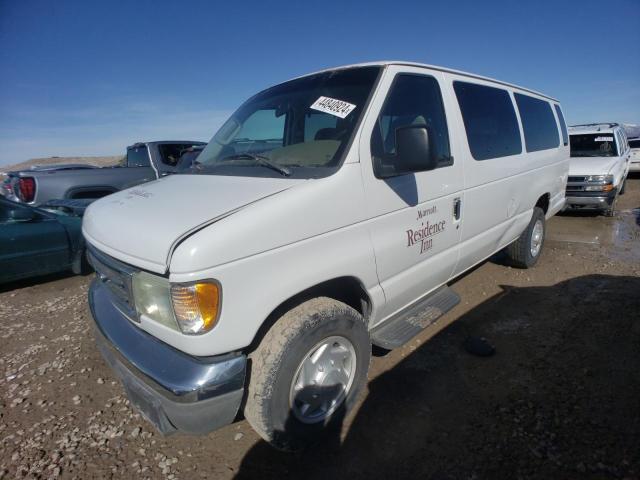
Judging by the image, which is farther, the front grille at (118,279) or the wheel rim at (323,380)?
the wheel rim at (323,380)

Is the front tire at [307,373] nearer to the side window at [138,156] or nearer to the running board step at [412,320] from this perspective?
the running board step at [412,320]

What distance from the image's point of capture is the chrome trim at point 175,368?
1734mm

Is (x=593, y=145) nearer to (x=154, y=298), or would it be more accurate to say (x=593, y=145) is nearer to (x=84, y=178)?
(x=154, y=298)

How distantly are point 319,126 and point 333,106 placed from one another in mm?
188

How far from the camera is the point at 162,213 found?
1983mm

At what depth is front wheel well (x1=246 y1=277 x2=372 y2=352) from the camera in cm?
205

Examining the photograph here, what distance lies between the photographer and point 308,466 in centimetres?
222

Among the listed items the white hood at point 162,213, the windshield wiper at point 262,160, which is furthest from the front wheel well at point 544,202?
the white hood at point 162,213

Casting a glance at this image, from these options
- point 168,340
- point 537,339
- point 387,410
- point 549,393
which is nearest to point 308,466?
point 387,410

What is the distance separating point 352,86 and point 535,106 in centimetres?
325

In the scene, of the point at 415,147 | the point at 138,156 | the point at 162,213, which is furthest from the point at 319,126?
the point at 138,156

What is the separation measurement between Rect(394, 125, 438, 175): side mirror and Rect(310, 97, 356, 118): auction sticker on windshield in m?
0.45

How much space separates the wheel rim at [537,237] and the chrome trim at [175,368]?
437cm

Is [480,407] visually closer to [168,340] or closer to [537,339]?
[537,339]
